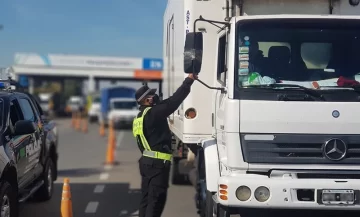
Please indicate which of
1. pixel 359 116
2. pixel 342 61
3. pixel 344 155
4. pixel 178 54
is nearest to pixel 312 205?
pixel 344 155

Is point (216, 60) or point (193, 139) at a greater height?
point (216, 60)

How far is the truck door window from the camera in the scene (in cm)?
675

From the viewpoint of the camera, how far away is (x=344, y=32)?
6348 mm

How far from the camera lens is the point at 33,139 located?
8828 mm

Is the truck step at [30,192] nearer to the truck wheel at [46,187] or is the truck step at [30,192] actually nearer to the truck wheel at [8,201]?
the truck wheel at [46,187]

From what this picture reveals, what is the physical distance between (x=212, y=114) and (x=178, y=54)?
148 cm

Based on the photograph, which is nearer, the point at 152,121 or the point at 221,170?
the point at 221,170

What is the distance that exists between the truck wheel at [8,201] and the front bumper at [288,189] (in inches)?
107

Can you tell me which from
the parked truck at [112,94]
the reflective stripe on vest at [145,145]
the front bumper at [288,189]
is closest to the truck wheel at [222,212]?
the front bumper at [288,189]

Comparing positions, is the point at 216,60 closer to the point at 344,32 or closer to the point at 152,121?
the point at 152,121

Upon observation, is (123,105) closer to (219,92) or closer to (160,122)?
(160,122)

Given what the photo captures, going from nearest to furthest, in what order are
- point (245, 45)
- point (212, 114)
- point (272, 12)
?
point (245, 45) → point (272, 12) → point (212, 114)

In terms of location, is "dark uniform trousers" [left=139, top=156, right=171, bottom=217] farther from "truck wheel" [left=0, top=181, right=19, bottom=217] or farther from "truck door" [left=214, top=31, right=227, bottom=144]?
"truck wheel" [left=0, top=181, right=19, bottom=217]

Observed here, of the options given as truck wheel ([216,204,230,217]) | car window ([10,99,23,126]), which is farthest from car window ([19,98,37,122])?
truck wheel ([216,204,230,217])
